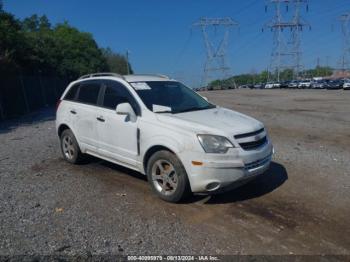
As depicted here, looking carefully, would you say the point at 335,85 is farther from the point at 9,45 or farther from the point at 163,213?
the point at 163,213

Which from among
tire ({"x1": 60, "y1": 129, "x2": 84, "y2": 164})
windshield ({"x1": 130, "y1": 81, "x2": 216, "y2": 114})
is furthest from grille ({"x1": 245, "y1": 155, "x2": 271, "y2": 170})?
tire ({"x1": 60, "y1": 129, "x2": 84, "y2": 164})

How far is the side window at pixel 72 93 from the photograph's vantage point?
7.16 meters

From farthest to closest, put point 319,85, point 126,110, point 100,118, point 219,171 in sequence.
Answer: point 319,85 < point 100,118 < point 126,110 < point 219,171

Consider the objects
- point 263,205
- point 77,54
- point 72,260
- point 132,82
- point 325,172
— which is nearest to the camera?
point 72,260

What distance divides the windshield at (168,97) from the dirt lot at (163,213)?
1335mm

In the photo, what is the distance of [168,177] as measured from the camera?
Result: 5.09 meters

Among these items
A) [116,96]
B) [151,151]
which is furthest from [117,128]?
[151,151]

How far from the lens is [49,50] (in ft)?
96.4

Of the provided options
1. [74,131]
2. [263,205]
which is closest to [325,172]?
[263,205]

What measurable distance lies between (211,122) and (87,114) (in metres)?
2.52

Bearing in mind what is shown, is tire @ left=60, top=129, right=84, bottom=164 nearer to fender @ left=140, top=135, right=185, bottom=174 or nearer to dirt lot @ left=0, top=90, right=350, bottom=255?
dirt lot @ left=0, top=90, right=350, bottom=255

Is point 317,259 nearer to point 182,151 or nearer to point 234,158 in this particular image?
point 234,158

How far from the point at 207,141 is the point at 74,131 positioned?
3.20 metres

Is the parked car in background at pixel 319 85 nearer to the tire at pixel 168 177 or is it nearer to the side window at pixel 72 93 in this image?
the side window at pixel 72 93
